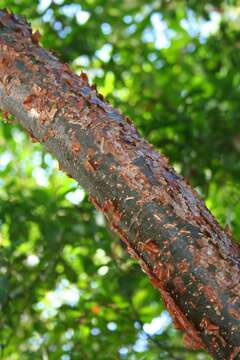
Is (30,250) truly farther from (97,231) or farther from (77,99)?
(77,99)

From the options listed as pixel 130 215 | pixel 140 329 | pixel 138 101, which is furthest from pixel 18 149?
pixel 130 215

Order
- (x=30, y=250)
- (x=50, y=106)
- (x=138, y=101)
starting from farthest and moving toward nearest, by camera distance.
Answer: (x=138, y=101), (x=30, y=250), (x=50, y=106)

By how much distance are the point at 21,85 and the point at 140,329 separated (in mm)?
1128

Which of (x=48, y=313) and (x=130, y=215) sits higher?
(x=48, y=313)

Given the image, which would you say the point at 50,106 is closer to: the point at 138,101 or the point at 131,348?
the point at 131,348

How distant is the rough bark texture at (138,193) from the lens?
3.02ft

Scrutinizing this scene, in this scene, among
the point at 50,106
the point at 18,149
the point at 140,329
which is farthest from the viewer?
the point at 18,149

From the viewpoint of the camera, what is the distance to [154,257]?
3.21ft

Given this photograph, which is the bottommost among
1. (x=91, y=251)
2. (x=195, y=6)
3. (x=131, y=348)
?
(x=131, y=348)

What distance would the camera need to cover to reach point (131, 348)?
2105 mm

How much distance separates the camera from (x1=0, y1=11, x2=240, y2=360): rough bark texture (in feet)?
3.02

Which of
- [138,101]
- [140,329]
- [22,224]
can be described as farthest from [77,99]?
→ [138,101]

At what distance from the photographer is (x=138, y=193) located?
1.02 meters

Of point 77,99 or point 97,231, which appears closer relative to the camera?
point 77,99
